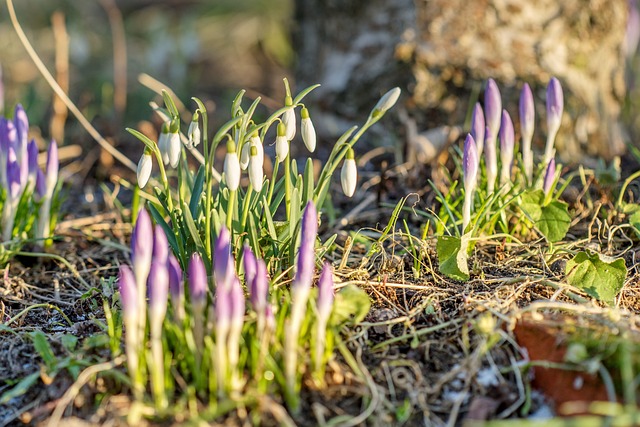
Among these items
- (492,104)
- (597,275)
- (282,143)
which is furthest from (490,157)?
(282,143)

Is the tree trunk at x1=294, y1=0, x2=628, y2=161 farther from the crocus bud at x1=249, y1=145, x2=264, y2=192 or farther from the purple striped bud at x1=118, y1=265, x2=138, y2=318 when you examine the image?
the purple striped bud at x1=118, y1=265, x2=138, y2=318

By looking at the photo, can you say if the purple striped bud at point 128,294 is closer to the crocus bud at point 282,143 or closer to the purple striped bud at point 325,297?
the purple striped bud at point 325,297

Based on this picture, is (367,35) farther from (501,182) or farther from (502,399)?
(502,399)

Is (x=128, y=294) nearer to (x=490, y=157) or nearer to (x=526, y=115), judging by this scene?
(x=490, y=157)

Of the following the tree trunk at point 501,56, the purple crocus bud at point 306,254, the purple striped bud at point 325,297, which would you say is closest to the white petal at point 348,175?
the purple crocus bud at point 306,254

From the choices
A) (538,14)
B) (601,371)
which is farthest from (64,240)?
(538,14)

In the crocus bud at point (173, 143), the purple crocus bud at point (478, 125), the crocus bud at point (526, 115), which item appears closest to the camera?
the crocus bud at point (173, 143)
